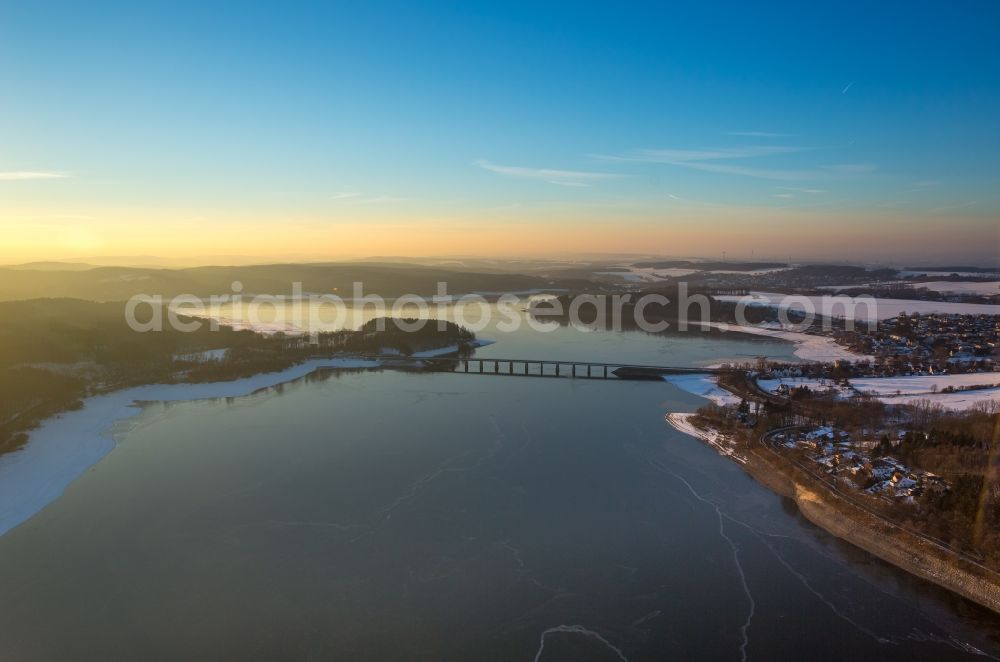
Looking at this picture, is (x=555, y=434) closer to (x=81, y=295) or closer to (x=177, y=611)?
(x=177, y=611)

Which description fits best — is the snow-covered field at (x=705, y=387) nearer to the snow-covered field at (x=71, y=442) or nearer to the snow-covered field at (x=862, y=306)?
the snow-covered field at (x=71, y=442)

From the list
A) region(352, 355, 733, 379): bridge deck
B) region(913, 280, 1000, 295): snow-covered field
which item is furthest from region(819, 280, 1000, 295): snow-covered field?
region(352, 355, 733, 379): bridge deck

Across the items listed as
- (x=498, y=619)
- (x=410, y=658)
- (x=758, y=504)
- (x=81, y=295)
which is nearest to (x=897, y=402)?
(x=758, y=504)

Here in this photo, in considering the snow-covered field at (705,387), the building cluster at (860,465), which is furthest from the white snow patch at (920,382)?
the building cluster at (860,465)

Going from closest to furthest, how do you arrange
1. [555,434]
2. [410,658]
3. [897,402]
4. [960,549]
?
[410,658], [960,549], [555,434], [897,402]

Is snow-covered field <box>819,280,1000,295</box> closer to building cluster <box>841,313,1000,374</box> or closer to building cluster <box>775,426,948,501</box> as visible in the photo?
building cluster <box>841,313,1000,374</box>
